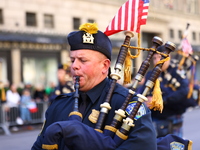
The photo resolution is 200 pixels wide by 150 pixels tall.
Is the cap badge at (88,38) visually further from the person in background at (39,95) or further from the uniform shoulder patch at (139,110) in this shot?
the person in background at (39,95)

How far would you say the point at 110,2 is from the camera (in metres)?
24.6

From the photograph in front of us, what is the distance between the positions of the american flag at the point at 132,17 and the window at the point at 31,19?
1806 centimetres

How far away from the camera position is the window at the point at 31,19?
66.2 feet

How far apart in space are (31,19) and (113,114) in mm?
18555

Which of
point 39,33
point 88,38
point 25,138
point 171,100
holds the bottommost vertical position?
point 25,138

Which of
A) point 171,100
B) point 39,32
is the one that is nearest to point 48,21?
point 39,32

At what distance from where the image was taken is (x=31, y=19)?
66.6 feet

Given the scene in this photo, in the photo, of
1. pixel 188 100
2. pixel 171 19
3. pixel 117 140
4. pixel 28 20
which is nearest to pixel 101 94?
pixel 117 140

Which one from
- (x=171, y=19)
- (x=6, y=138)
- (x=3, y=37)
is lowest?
(x=6, y=138)

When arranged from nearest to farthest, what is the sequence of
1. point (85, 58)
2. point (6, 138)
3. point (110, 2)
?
1. point (85, 58)
2. point (6, 138)
3. point (110, 2)

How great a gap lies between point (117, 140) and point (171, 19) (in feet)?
97.5

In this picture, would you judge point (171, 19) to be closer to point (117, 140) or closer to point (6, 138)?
point (6, 138)

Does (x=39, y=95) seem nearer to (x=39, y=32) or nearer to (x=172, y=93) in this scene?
(x=39, y=32)

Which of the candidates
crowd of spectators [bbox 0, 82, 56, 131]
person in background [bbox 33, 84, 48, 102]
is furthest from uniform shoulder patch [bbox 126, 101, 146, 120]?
person in background [bbox 33, 84, 48, 102]
